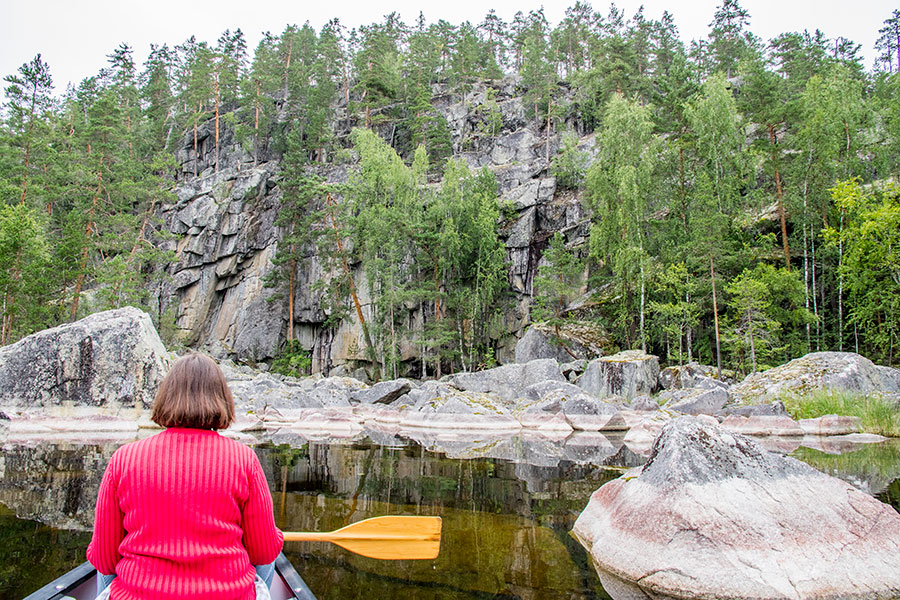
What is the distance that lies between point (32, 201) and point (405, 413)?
23.4 metres

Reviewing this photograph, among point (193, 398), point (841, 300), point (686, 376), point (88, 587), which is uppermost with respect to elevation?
point (841, 300)

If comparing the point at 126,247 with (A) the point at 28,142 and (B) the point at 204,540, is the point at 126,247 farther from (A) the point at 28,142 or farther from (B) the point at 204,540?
(B) the point at 204,540

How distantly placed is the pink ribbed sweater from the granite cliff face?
28017mm

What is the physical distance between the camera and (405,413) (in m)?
16.6

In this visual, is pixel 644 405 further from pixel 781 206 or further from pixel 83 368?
pixel 83 368

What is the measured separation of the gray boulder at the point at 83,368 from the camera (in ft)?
44.7

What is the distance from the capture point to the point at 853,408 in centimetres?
1192

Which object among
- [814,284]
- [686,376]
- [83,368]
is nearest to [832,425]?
[686,376]

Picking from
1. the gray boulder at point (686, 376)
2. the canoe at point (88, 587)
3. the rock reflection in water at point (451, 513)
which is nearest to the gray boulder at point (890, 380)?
the gray boulder at point (686, 376)

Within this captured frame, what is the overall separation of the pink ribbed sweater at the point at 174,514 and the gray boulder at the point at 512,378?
18.5m

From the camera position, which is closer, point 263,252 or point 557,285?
point 557,285

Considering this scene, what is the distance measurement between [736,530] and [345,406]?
15.3 m

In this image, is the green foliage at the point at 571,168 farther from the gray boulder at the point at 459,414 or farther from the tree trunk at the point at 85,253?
the tree trunk at the point at 85,253

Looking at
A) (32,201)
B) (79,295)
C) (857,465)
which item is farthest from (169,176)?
(857,465)
